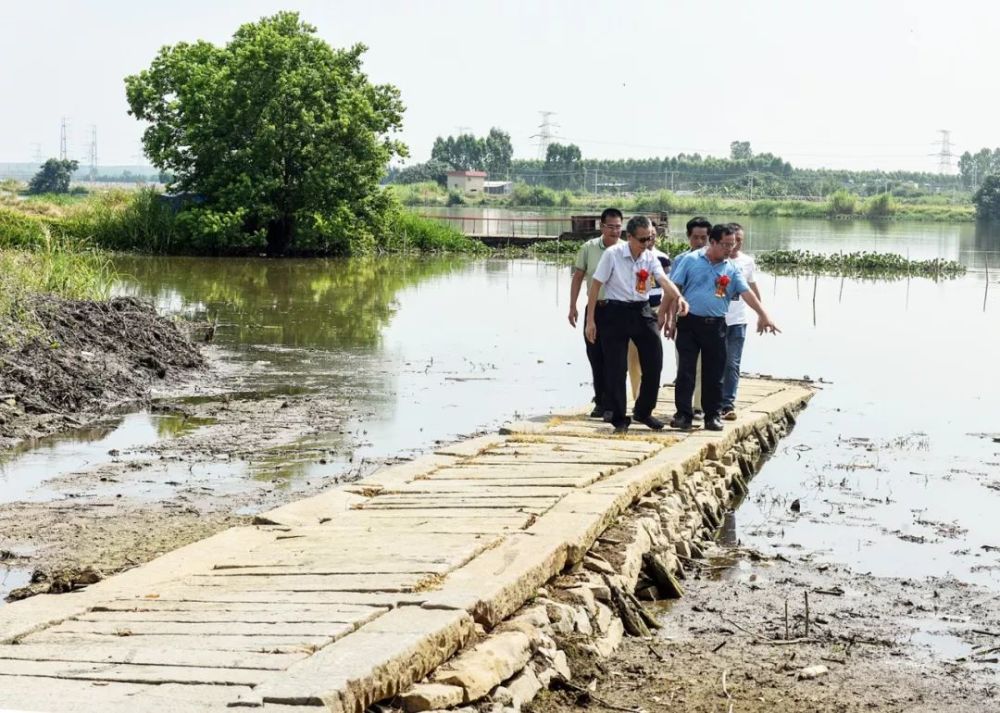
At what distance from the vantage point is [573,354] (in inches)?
867

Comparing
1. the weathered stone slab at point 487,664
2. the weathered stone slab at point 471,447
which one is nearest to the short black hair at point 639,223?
the weathered stone slab at point 471,447

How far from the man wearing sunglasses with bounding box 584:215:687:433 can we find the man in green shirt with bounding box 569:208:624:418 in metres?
0.10

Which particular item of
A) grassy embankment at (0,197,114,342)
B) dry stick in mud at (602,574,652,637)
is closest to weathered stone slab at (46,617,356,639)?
dry stick in mud at (602,574,652,637)

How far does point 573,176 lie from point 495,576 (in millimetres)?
166122

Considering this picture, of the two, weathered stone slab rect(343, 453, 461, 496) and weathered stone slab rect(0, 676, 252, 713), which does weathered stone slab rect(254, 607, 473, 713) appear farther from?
weathered stone slab rect(343, 453, 461, 496)

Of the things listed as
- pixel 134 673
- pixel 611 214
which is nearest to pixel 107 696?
pixel 134 673

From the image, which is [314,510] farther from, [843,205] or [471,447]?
[843,205]

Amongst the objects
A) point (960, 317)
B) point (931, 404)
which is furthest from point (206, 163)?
point (931, 404)

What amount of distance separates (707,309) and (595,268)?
100 cm

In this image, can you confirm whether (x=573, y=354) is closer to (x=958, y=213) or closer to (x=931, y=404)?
(x=931, y=404)

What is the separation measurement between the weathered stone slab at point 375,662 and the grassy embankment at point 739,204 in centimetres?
9510

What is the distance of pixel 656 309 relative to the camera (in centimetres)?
1314

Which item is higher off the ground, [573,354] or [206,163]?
[206,163]

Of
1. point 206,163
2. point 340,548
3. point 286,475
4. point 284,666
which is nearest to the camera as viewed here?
point 284,666
